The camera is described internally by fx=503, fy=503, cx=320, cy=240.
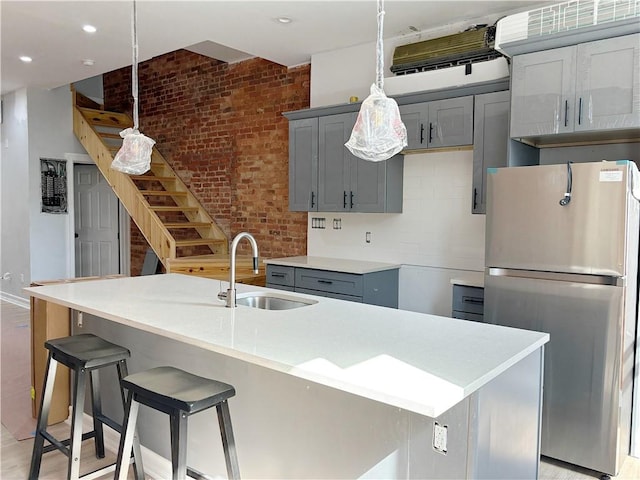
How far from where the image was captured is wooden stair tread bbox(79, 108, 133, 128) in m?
7.01

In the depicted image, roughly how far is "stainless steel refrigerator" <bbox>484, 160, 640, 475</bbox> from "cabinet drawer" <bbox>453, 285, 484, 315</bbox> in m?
0.38

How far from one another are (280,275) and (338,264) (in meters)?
0.54

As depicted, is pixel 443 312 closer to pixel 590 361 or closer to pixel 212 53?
pixel 590 361

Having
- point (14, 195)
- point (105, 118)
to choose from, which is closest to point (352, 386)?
point (105, 118)

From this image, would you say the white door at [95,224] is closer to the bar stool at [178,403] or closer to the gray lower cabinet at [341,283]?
the gray lower cabinet at [341,283]

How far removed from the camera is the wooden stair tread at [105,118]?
23.0ft

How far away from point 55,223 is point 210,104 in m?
2.78

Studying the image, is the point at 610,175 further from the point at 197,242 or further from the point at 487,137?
the point at 197,242

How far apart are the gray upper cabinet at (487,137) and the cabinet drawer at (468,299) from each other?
57 cm

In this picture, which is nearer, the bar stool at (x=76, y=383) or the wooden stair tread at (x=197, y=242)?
the bar stool at (x=76, y=383)

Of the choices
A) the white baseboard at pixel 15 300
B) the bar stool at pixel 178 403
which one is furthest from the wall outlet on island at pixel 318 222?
the white baseboard at pixel 15 300

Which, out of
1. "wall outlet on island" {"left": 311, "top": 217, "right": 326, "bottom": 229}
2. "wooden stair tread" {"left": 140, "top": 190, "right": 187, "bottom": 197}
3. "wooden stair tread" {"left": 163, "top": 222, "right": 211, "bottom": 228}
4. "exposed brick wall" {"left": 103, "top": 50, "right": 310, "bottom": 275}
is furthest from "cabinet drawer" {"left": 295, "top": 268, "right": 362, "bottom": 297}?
"wooden stair tread" {"left": 140, "top": 190, "right": 187, "bottom": 197}

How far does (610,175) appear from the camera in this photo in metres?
2.59

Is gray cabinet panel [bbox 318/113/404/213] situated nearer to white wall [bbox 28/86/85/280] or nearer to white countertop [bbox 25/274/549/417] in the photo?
white countertop [bbox 25/274/549/417]
